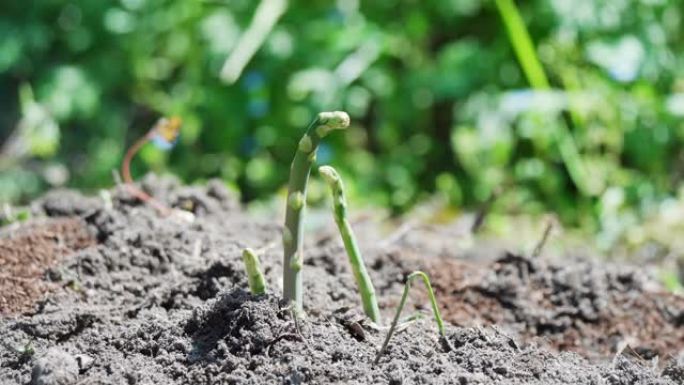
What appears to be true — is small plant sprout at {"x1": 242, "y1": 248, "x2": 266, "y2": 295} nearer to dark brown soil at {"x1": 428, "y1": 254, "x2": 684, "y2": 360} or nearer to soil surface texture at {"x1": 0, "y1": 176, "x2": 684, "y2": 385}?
soil surface texture at {"x1": 0, "y1": 176, "x2": 684, "y2": 385}

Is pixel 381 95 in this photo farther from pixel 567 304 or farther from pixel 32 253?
pixel 32 253

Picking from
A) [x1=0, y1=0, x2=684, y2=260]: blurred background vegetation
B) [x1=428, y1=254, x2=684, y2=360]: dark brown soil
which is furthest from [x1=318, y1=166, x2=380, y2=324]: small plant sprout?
[x1=0, y1=0, x2=684, y2=260]: blurred background vegetation

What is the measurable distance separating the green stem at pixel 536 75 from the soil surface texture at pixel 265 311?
→ 1.71 m

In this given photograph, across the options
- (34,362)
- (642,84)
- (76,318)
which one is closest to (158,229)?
(76,318)

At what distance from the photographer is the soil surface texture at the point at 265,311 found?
1.63 metres

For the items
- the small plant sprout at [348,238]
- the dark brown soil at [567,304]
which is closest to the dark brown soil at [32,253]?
the small plant sprout at [348,238]

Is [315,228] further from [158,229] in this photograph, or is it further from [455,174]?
[455,174]

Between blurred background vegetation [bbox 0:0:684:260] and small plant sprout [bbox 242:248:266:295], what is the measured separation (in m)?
2.62

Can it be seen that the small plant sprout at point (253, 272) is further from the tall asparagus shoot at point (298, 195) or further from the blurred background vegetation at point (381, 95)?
the blurred background vegetation at point (381, 95)

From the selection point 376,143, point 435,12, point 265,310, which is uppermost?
point 435,12

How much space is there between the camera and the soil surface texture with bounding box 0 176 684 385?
163 centimetres

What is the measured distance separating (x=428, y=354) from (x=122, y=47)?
3664 mm

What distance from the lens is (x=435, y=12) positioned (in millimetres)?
4934

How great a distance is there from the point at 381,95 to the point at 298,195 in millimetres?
3150
